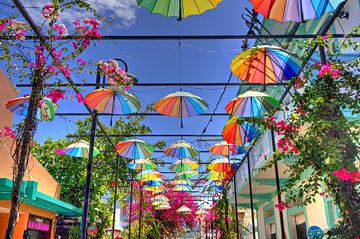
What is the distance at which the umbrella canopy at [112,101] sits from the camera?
758 cm

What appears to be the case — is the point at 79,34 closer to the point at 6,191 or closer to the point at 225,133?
the point at 6,191

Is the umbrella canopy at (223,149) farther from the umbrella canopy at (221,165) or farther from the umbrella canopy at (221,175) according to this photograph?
the umbrella canopy at (221,175)

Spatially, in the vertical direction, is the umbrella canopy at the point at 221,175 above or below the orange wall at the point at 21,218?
above

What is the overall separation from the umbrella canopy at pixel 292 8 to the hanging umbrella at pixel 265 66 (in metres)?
0.99

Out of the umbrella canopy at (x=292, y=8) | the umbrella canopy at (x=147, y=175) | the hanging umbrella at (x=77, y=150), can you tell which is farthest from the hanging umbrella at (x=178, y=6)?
the umbrella canopy at (x=147, y=175)

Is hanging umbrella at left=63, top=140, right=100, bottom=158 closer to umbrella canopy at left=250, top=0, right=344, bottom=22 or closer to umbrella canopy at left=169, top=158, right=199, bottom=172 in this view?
umbrella canopy at left=169, top=158, right=199, bottom=172

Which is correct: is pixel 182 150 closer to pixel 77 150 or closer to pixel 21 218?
pixel 77 150

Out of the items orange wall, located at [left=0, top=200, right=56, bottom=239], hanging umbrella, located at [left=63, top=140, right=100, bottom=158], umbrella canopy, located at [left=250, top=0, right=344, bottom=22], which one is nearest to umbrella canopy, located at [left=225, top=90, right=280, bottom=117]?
umbrella canopy, located at [left=250, top=0, right=344, bottom=22]

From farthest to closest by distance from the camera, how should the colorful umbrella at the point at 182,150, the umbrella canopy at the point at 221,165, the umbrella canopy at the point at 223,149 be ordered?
1. the umbrella canopy at the point at 221,165
2. the colorful umbrella at the point at 182,150
3. the umbrella canopy at the point at 223,149

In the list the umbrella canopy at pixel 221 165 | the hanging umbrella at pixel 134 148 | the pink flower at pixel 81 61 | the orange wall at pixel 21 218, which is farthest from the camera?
the umbrella canopy at pixel 221 165

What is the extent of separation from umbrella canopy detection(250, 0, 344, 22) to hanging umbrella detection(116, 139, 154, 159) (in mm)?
7116

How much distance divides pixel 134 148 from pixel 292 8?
756 centimetres

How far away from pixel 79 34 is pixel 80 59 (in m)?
0.37

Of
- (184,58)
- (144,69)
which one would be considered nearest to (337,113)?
(184,58)
